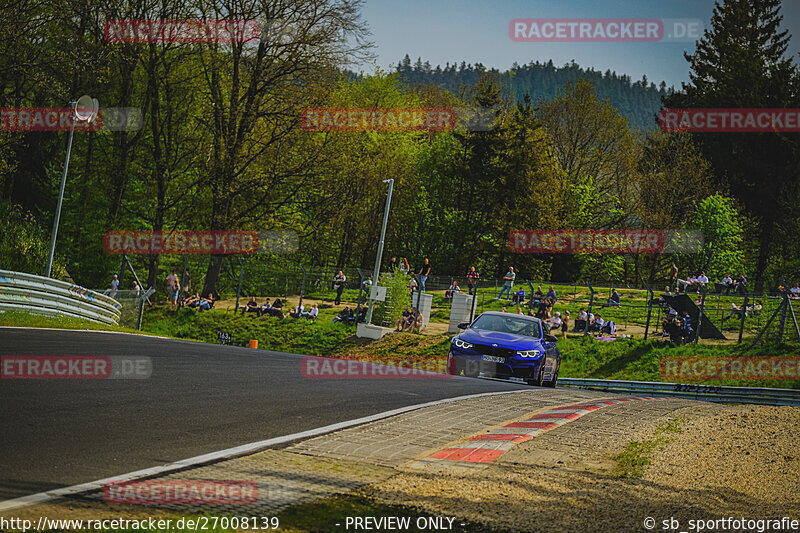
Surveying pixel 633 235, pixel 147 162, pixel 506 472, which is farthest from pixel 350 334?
pixel 633 235

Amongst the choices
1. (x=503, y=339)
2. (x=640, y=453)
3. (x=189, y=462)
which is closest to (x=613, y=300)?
(x=503, y=339)

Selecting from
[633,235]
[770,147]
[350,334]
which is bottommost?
[350,334]

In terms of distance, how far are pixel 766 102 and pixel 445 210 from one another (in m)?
29.1

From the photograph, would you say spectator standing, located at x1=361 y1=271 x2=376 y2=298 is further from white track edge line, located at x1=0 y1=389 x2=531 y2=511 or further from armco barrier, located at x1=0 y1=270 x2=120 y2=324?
white track edge line, located at x1=0 y1=389 x2=531 y2=511

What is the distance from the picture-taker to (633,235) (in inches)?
2392

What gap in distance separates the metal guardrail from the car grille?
7526 mm

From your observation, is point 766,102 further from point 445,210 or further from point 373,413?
point 373,413

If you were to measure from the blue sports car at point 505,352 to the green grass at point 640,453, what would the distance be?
20.4 ft

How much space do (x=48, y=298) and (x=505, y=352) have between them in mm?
13223

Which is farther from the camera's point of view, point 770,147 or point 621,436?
point 770,147

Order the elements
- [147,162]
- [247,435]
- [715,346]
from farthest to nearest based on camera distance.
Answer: [147,162] < [715,346] < [247,435]

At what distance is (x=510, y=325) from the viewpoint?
17.6 metres

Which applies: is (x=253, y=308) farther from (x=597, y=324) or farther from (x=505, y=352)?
(x=505, y=352)

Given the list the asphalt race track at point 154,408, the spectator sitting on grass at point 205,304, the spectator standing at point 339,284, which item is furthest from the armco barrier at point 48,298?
the spectator standing at point 339,284
